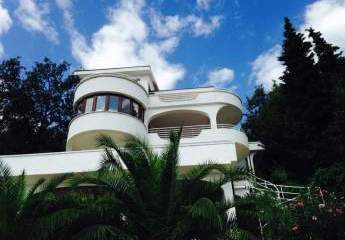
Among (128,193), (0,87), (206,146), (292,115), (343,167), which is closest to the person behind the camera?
(128,193)

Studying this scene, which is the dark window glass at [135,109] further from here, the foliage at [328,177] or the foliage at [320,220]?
the foliage at [320,220]

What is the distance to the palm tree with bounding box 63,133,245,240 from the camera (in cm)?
1014

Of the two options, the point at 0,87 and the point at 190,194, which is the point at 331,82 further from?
the point at 0,87

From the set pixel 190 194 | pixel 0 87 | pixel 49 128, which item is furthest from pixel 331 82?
pixel 0 87

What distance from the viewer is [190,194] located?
11219mm

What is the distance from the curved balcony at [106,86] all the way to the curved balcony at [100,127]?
183 cm

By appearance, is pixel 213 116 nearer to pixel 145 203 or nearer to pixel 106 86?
pixel 106 86

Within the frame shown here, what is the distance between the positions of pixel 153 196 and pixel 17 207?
4.17 meters

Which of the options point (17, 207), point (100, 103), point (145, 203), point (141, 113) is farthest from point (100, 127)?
point (145, 203)

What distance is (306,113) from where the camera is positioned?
24188 millimetres

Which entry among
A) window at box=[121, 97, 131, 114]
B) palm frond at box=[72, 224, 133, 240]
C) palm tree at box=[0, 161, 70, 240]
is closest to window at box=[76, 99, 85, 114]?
window at box=[121, 97, 131, 114]

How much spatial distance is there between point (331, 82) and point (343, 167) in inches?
284

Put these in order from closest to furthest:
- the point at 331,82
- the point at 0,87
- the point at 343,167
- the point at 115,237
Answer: the point at 115,237 → the point at 343,167 → the point at 331,82 → the point at 0,87

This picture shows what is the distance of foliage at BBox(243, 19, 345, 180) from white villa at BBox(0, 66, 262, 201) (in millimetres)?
2165
